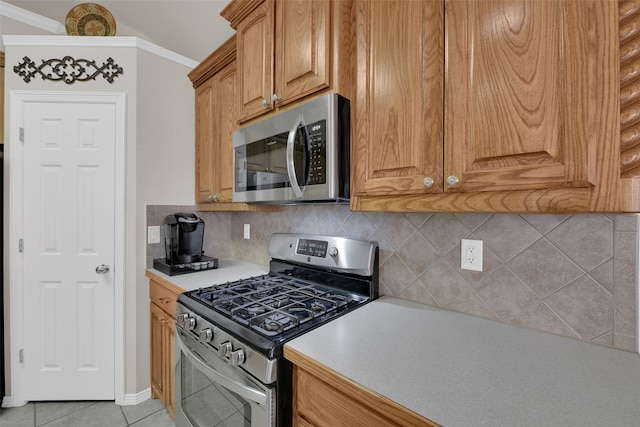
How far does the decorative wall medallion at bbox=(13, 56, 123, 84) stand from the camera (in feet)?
→ 6.11

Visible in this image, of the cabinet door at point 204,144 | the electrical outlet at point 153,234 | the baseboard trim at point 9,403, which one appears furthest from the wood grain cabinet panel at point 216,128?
the baseboard trim at point 9,403

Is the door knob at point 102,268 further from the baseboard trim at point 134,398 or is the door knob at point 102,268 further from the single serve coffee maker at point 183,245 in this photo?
the baseboard trim at point 134,398

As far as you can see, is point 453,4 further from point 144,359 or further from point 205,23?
point 144,359

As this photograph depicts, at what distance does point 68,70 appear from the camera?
1.90 metres

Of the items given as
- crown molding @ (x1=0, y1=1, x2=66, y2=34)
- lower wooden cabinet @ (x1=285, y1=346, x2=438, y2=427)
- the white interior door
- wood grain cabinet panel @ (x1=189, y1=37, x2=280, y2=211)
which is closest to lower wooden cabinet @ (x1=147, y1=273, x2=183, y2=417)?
the white interior door

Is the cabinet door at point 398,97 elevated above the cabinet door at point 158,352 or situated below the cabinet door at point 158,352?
above

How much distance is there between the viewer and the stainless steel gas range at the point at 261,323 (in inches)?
36.1

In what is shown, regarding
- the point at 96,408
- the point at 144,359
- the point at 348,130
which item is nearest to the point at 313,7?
the point at 348,130

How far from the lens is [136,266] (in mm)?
1983

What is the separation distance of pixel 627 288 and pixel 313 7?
1477 mm

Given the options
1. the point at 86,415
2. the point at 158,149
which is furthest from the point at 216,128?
the point at 86,415

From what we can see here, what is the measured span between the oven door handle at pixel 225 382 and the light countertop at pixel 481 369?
0.21 meters

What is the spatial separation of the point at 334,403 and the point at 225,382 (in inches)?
19.3

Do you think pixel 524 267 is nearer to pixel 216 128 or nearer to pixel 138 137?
pixel 216 128
